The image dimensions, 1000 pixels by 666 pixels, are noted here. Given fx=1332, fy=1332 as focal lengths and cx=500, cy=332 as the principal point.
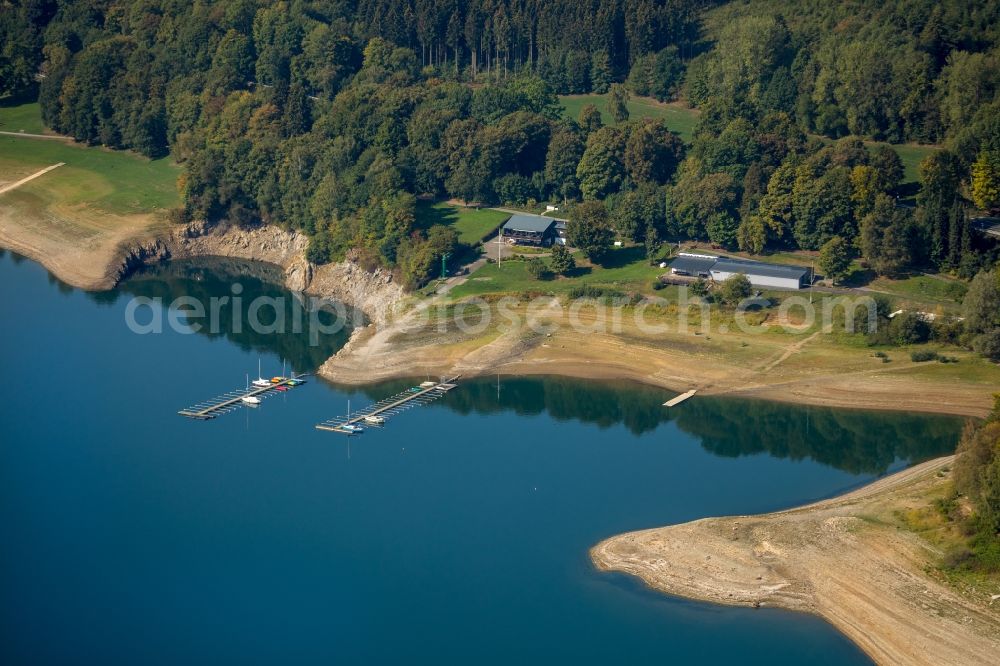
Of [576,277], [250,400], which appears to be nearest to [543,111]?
[576,277]

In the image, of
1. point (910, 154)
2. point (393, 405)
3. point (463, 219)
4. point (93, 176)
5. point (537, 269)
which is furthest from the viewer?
point (93, 176)

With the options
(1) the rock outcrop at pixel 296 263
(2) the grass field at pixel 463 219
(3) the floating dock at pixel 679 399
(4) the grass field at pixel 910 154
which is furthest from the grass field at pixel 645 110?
(3) the floating dock at pixel 679 399

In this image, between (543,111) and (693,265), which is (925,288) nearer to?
(693,265)

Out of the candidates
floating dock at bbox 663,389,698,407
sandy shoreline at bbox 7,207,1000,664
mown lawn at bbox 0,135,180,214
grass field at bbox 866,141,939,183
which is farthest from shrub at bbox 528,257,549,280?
mown lawn at bbox 0,135,180,214

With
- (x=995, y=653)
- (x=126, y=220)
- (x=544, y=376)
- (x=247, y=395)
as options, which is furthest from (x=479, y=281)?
(x=995, y=653)

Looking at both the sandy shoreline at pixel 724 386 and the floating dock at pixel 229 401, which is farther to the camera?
the floating dock at pixel 229 401

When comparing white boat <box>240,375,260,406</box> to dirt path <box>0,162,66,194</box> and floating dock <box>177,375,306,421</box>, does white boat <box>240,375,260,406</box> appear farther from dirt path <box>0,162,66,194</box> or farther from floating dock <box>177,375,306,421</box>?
dirt path <box>0,162,66,194</box>

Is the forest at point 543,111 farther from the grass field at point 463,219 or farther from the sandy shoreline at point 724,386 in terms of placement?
the sandy shoreline at point 724,386
